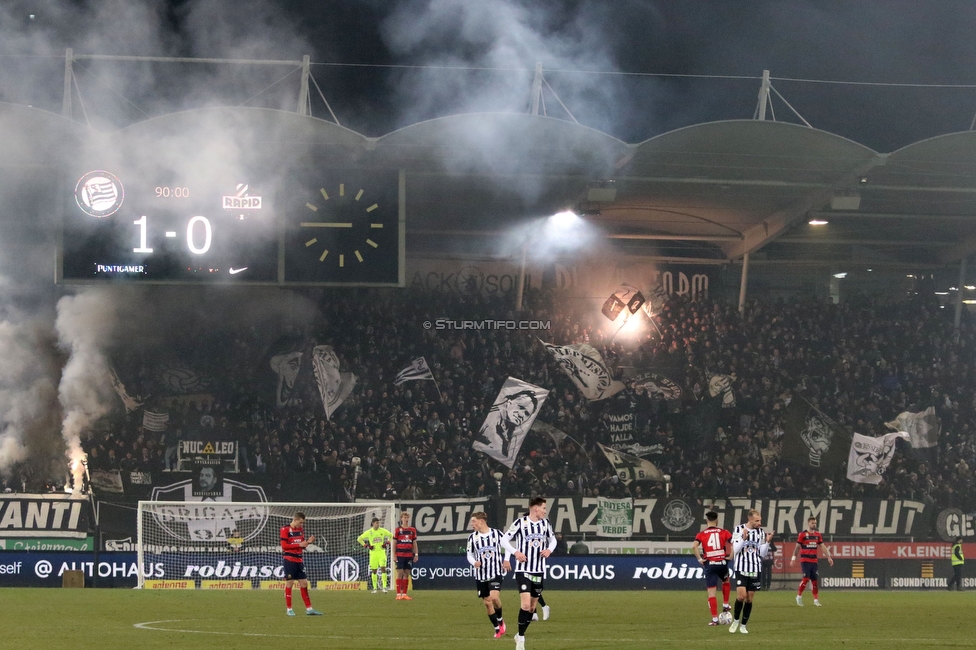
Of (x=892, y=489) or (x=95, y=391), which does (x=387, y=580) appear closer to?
(x=95, y=391)

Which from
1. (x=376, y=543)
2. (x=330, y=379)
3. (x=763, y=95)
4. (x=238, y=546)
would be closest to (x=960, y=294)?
(x=763, y=95)

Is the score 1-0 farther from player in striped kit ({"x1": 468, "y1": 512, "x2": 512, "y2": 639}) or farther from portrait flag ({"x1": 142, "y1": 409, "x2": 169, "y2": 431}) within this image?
portrait flag ({"x1": 142, "y1": 409, "x2": 169, "y2": 431})

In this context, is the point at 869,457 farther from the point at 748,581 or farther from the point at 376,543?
the point at 748,581

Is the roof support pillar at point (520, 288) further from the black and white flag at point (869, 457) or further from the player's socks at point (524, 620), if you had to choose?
the player's socks at point (524, 620)

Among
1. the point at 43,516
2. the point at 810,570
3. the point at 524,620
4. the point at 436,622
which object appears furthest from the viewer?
the point at 43,516

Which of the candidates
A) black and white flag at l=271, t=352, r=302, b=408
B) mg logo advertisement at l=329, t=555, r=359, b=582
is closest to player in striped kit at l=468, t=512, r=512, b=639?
mg logo advertisement at l=329, t=555, r=359, b=582

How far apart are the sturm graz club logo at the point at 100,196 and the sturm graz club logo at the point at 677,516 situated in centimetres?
1535

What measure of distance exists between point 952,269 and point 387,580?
2266 cm

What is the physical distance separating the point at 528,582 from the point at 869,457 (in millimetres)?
21527

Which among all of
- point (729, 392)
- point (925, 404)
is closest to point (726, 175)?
point (729, 392)

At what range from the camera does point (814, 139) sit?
86.5 feet

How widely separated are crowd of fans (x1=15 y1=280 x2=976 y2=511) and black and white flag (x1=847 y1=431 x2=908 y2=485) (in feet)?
0.91

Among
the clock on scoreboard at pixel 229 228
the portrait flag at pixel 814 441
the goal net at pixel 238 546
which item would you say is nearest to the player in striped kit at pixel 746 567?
the clock on scoreboard at pixel 229 228

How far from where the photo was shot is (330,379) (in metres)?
33.4
